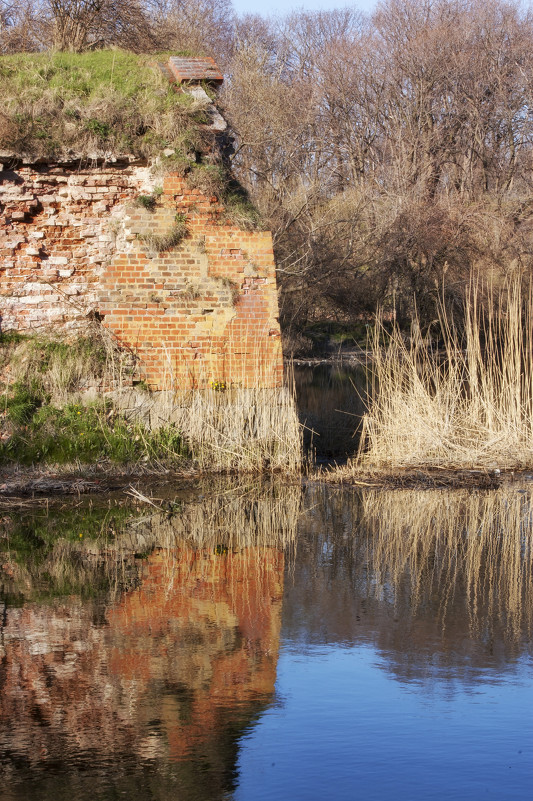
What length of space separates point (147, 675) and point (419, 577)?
2205 millimetres

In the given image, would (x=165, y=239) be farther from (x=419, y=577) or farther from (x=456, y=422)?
(x=419, y=577)

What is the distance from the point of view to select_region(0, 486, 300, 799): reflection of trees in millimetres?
3227

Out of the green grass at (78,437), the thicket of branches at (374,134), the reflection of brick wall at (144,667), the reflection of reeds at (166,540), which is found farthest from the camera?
the thicket of branches at (374,134)

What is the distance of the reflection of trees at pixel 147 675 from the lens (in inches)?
127

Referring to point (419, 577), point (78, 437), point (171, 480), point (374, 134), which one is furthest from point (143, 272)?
point (374, 134)

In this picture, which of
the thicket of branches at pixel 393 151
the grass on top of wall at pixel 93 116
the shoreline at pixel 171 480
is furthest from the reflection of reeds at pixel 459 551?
the thicket of branches at pixel 393 151

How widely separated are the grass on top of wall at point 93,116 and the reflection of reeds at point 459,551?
441cm

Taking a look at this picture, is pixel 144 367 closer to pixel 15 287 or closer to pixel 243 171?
pixel 15 287

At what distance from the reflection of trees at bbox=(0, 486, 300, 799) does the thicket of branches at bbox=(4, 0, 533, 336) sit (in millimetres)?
13721

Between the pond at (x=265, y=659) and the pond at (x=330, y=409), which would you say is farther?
the pond at (x=330, y=409)

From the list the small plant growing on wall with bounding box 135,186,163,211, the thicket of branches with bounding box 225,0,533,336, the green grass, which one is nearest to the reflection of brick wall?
the green grass

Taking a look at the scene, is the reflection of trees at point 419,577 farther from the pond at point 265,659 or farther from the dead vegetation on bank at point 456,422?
the dead vegetation on bank at point 456,422

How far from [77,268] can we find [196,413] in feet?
6.70

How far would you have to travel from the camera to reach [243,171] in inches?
965
